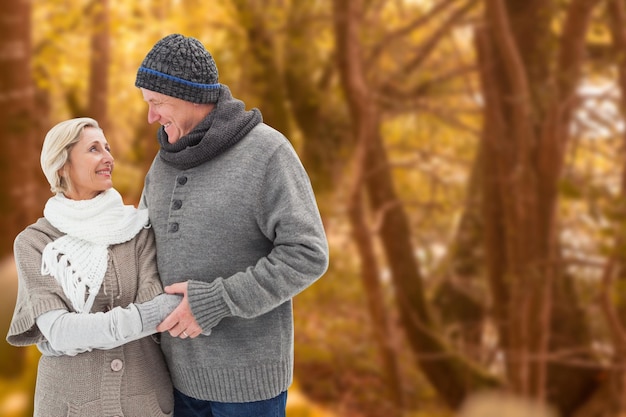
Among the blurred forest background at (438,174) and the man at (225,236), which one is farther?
the blurred forest background at (438,174)

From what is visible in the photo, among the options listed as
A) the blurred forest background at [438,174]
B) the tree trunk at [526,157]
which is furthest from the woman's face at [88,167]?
the tree trunk at [526,157]

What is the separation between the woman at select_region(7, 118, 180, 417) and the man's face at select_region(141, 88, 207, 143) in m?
0.14

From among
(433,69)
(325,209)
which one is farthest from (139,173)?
→ (433,69)

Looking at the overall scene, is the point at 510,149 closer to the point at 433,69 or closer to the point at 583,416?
the point at 433,69

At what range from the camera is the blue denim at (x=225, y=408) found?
1559mm

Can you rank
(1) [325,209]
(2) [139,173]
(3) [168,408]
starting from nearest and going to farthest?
1. (3) [168,408]
2. (1) [325,209]
3. (2) [139,173]

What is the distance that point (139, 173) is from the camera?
5461 mm

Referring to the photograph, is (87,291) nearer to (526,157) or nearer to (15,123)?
(15,123)

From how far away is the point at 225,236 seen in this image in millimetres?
1506

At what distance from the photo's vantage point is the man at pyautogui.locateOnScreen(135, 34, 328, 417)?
145 cm

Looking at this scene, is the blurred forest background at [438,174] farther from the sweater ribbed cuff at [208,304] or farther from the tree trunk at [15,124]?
the sweater ribbed cuff at [208,304]

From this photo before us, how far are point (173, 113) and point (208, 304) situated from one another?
0.42 metres

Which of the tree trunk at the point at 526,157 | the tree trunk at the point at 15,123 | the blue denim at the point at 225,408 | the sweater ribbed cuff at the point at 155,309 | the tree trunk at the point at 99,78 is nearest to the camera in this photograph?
the sweater ribbed cuff at the point at 155,309

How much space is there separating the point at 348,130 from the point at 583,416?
2558mm
